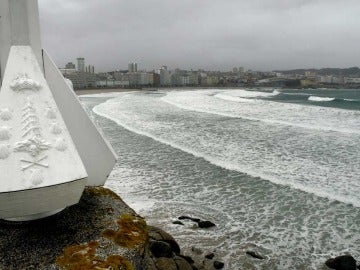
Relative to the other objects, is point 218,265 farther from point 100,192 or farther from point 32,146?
point 32,146

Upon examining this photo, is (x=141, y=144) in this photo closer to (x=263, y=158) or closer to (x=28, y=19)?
(x=263, y=158)

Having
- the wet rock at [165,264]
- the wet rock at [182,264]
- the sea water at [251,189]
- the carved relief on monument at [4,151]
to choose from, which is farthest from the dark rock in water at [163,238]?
the carved relief on monument at [4,151]

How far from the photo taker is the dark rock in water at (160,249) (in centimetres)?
643

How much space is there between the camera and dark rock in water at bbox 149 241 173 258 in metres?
6.43

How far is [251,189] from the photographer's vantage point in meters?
11.9

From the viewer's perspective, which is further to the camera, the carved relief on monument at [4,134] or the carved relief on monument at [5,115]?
the carved relief on monument at [5,115]

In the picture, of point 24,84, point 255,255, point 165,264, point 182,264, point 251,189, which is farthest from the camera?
point 251,189

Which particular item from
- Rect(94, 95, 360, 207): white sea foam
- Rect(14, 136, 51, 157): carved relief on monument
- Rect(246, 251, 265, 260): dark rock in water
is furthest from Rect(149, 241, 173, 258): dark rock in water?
Rect(94, 95, 360, 207): white sea foam

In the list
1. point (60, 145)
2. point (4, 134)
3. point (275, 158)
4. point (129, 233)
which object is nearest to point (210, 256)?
point (129, 233)

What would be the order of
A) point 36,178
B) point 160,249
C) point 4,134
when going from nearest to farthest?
point 36,178 < point 4,134 < point 160,249

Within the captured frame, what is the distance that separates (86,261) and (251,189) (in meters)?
8.43

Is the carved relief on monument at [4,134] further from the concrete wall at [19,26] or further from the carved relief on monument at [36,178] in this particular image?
the concrete wall at [19,26]

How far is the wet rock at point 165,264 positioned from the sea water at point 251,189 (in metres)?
1.59

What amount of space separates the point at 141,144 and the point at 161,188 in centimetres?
754
